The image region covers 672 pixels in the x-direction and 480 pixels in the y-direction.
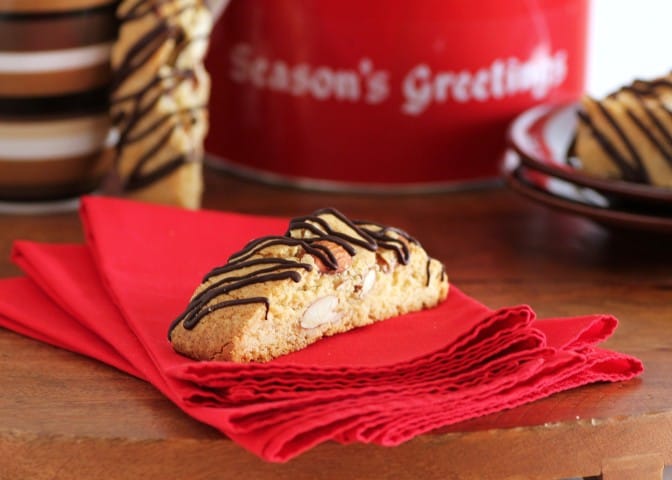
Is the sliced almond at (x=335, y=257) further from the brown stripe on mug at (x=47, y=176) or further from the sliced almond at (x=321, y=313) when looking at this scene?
the brown stripe on mug at (x=47, y=176)

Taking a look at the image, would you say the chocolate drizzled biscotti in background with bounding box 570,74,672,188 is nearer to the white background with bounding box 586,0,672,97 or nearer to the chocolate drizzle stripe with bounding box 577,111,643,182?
the chocolate drizzle stripe with bounding box 577,111,643,182

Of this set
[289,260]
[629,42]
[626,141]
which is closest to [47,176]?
[289,260]

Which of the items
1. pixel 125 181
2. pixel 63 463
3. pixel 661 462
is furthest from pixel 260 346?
pixel 125 181

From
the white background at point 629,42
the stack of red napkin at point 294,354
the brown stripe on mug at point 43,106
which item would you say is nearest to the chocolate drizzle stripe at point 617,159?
the stack of red napkin at point 294,354

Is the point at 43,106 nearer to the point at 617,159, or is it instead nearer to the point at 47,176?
the point at 47,176

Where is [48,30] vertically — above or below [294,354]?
above

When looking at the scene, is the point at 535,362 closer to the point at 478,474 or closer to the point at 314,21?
the point at 478,474

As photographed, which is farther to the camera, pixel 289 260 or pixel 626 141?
pixel 626 141
